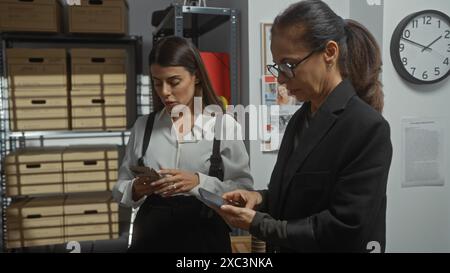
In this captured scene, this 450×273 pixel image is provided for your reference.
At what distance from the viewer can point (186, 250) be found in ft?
2.89

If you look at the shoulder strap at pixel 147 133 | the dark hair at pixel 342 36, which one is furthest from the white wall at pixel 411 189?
the shoulder strap at pixel 147 133

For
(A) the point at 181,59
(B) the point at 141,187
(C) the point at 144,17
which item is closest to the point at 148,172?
(B) the point at 141,187

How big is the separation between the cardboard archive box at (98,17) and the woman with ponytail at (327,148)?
759mm

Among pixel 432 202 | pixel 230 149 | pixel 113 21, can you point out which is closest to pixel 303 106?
pixel 230 149

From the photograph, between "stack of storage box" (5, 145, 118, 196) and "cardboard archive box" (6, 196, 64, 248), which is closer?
"cardboard archive box" (6, 196, 64, 248)

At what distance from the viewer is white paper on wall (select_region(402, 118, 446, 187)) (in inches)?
36.6

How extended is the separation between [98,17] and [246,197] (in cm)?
95

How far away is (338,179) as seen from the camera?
Result: 0.67 metres

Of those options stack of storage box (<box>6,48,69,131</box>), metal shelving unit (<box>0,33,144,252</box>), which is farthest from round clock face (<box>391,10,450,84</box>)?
stack of storage box (<box>6,48,69,131</box>)

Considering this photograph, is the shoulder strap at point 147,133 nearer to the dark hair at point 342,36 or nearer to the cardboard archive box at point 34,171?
the dark hair at point 342,36

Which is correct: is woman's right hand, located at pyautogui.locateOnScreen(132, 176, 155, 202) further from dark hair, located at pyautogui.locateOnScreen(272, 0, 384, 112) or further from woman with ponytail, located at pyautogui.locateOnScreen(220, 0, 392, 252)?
dark hair, located at pyautogui.locateOnScreen(272, 0, 384, 112)

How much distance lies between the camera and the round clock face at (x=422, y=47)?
2.98ft

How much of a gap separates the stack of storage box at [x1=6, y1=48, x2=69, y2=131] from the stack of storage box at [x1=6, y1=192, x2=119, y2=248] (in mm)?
288
